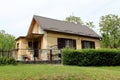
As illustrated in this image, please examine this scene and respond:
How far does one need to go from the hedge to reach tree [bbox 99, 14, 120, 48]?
27940 mm

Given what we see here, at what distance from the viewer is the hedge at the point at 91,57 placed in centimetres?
2031

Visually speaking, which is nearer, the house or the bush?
the bush

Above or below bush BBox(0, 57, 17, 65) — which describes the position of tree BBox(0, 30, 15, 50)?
above

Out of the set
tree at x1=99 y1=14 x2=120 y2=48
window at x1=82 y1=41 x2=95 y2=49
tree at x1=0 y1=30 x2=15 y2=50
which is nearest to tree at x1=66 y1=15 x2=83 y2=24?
tree at x1=99 y1=14 x2=120 y2=48

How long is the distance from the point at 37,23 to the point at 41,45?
2781mm

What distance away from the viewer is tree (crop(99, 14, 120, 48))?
49.6m

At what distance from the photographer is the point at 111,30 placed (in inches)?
1977

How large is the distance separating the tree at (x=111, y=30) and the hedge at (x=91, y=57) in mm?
27940

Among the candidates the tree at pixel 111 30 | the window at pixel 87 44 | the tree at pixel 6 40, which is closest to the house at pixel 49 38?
the window at pixel 87 44

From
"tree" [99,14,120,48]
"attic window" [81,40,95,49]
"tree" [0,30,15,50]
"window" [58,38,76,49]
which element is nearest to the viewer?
"window" [58,38,76,49]

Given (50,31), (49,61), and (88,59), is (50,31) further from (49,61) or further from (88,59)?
(88,59)

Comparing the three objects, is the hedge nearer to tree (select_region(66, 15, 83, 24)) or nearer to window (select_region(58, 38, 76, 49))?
window (select_region(58, 38, 76, 49))

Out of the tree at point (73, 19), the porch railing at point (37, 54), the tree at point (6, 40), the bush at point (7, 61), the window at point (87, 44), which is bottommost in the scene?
the bush at point (7, 61)

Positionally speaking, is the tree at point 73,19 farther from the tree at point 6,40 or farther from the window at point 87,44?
the window at point 87,44
